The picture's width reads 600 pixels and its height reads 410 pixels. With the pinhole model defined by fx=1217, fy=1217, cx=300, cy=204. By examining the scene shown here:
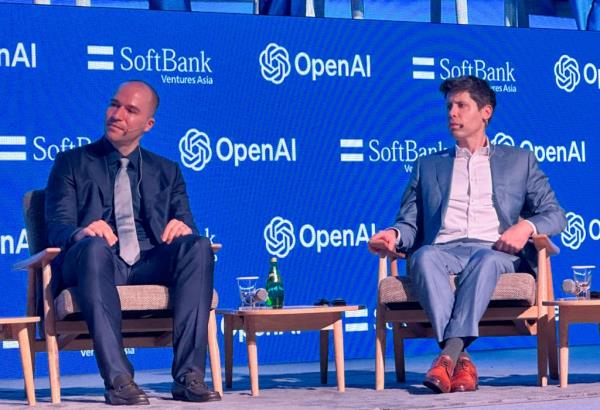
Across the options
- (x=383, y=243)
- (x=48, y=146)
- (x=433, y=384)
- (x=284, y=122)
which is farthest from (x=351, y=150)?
(x=433, y=384)

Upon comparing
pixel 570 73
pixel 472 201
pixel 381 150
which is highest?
pixel 570 73

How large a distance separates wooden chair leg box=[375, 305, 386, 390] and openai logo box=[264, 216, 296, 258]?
1756 mm

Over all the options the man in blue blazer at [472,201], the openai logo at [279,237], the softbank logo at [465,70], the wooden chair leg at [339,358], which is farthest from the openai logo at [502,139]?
the wooden chair leg at [339,358]

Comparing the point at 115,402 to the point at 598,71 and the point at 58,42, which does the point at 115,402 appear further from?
the point at 598,71

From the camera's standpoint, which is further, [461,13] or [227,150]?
[461,13]

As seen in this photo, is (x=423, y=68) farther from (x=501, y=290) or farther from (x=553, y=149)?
(x=501, y=290)

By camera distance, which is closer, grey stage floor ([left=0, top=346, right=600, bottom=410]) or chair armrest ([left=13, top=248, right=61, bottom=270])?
grey stage floor ([left=0, top=346, right=600, bottom=410])

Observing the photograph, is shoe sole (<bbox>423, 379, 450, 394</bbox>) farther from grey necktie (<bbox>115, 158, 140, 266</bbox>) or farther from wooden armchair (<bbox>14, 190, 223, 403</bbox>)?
grey necktie (<bbox>115, 158, 140, 266</bbox>)

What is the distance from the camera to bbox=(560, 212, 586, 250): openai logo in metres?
7.14

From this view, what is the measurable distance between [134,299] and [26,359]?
1.50 ft

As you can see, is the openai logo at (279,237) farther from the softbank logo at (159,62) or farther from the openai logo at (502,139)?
the openai logo at (502,139)

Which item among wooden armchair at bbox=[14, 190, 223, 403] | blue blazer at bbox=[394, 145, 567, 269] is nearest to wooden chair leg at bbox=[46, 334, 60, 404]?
wooden armchair at bbox=[14, 190, 223, 403]

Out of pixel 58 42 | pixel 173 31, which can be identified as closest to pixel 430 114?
pixel 173 31

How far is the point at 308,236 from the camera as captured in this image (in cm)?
667
